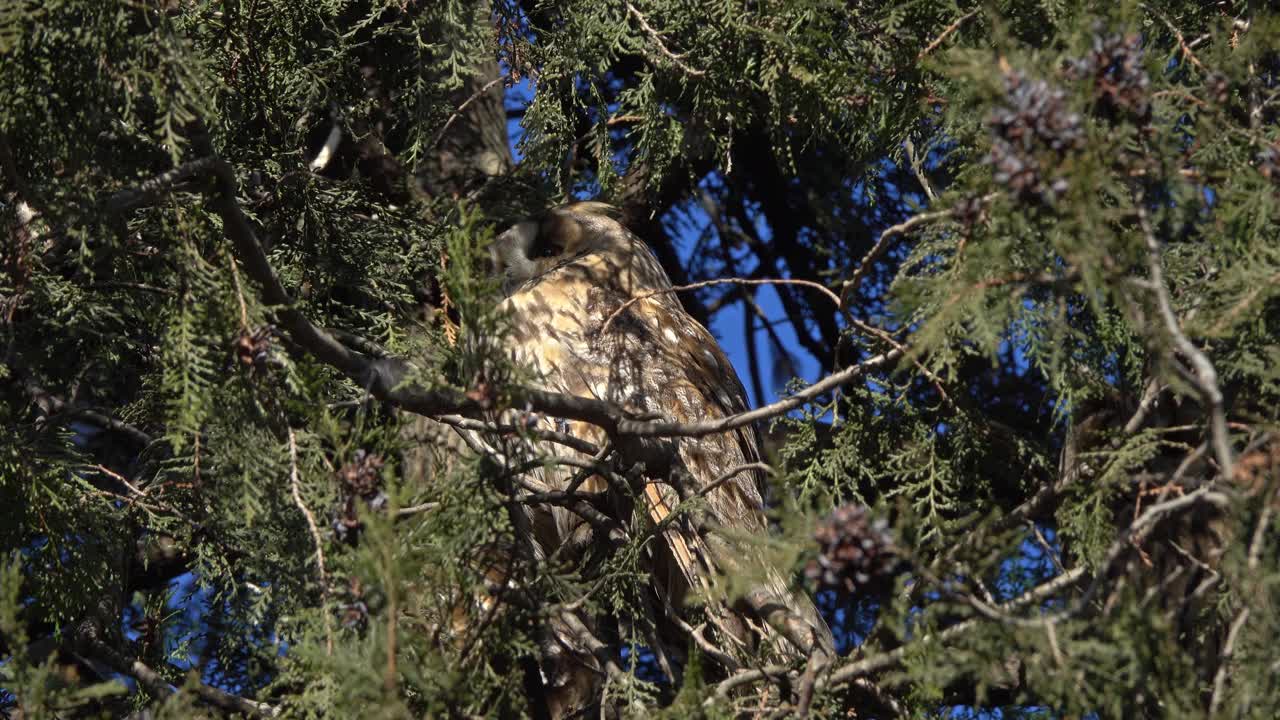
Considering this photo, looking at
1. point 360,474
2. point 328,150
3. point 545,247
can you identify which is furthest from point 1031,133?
point 545,247

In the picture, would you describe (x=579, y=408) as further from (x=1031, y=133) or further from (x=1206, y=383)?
(x=1206, y=383)

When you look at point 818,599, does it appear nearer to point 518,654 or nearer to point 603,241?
point 603,241

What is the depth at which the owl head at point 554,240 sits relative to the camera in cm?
367

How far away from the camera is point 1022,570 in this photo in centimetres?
191

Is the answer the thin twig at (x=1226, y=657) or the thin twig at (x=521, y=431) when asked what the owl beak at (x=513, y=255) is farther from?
the thin twig at (x=1226, y=657)

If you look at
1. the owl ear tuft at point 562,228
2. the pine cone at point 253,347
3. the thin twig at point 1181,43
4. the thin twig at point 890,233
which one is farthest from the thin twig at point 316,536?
the owl ear tuft at point 562,228

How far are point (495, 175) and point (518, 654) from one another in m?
2.02

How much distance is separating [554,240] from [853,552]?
251 cm

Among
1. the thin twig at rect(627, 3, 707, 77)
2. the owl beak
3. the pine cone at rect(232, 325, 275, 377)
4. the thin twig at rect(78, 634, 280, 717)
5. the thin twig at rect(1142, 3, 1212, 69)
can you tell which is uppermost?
the owl beak

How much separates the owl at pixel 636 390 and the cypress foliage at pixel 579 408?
26 centimetres

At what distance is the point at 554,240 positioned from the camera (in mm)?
3793

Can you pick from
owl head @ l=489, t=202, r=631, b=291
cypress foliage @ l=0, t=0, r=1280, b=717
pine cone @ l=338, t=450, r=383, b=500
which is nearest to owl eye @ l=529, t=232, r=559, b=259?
owl head @ l=489, t=202, r=631, b=291

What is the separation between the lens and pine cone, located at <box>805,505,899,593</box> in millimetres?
1444

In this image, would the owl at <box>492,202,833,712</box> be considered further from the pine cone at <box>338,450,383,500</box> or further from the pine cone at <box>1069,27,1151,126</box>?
the pine cone at <box>1069,27,1151,126</box>
